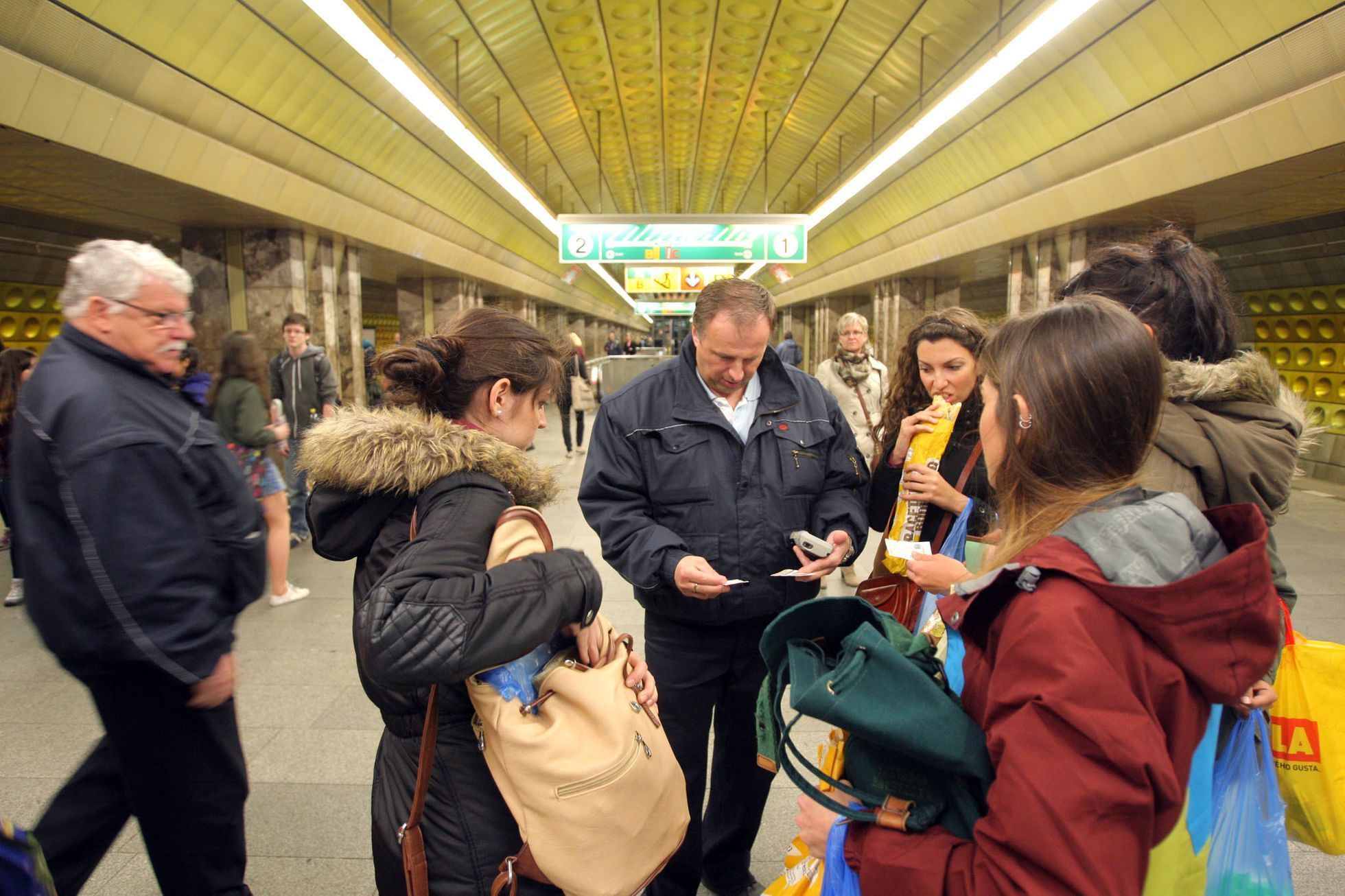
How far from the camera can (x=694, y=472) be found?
244 cm

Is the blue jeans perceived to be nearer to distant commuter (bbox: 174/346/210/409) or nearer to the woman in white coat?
distant commuter (bbox: 174/346/210/409)

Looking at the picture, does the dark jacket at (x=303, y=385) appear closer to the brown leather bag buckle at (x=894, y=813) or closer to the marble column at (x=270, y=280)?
the marble column at (x=270, y=280)

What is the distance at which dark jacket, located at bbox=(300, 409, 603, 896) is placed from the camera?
1294mm

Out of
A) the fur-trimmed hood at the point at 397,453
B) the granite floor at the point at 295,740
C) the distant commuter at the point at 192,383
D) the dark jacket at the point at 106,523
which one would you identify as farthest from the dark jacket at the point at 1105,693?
the distant commuter at the point at 192,383

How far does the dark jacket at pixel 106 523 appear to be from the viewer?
186 centimetres

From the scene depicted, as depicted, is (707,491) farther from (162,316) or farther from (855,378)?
(855,378)

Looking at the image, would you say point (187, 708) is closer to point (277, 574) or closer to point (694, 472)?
point (694, 472)

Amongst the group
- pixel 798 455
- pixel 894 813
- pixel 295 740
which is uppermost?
pixel 798 455

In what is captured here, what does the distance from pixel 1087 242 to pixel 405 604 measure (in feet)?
35.0

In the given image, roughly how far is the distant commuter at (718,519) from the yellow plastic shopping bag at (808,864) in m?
0.90

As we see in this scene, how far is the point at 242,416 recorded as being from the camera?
5.11m

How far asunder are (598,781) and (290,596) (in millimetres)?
4910

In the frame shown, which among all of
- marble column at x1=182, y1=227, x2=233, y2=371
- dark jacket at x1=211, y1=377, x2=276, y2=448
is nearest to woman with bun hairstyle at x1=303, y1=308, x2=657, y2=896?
dark jacket at x1=211, y1=377, x2=276, y2=448

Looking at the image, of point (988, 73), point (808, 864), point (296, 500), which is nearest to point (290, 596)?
point (296, 500)
